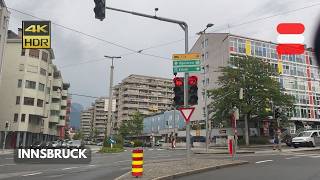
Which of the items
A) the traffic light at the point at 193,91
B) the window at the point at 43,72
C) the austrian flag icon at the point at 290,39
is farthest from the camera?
the window at the point at 43,72

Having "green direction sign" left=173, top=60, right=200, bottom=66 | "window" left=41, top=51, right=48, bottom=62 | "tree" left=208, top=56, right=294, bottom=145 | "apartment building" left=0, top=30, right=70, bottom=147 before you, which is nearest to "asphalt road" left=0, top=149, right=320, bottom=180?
"green direction sign" left=173, top=60, right=200, bottom=66

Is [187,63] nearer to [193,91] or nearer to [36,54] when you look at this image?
[193,91]

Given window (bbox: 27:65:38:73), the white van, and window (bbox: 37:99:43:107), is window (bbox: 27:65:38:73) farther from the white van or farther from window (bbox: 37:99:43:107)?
the white van

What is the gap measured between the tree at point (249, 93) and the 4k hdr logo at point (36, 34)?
119 ft

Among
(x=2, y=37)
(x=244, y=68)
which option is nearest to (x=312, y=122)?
(x=244, y=68)

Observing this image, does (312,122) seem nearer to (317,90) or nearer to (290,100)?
(317,90)

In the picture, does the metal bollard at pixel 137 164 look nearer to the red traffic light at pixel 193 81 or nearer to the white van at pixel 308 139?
the red traffic light at pixel 193 81

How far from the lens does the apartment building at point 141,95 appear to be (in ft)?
464

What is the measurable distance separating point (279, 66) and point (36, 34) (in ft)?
212

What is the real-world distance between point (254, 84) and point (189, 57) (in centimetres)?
3782

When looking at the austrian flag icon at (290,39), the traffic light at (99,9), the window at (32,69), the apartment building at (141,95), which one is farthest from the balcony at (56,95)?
the austrian flag icon at (290,39)

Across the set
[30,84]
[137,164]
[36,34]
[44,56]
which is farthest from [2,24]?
[137,164]

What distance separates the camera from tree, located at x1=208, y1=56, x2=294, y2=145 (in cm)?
5259

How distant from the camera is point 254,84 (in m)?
53.3
